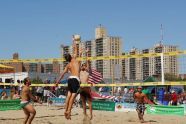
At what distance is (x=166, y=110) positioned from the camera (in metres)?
16.2

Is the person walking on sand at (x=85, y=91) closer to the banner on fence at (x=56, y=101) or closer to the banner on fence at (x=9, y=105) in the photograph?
the banner on fence at (x=9, y=105)

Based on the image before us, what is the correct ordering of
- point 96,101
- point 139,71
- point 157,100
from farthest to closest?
point 139,71 → point 157,100 → point 96,101

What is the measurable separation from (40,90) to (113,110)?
6.13 meters

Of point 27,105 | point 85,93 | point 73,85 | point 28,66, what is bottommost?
point 27,105

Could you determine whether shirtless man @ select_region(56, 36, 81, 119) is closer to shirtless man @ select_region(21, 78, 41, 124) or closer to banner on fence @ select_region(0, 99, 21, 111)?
shirtless man @ select_region(21, 78, 41, 124)

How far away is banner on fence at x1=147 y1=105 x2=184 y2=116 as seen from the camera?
15.9 m

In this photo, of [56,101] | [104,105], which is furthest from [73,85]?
[56,101]

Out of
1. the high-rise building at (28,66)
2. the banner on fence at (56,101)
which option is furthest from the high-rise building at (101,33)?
the banner on fence at (56,101)

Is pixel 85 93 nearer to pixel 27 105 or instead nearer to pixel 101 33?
pixel 27 105

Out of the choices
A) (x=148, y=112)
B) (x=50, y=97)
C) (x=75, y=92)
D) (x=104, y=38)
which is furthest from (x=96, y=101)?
(x=104, y=38)

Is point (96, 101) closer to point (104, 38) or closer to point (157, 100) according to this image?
point (157, 100)

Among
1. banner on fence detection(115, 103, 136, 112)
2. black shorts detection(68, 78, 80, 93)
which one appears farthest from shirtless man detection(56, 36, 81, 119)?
banner on fence detection(115, 103, 136, 112)

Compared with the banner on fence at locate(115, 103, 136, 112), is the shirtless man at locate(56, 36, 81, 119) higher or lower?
higher

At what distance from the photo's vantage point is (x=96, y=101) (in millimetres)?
18641
